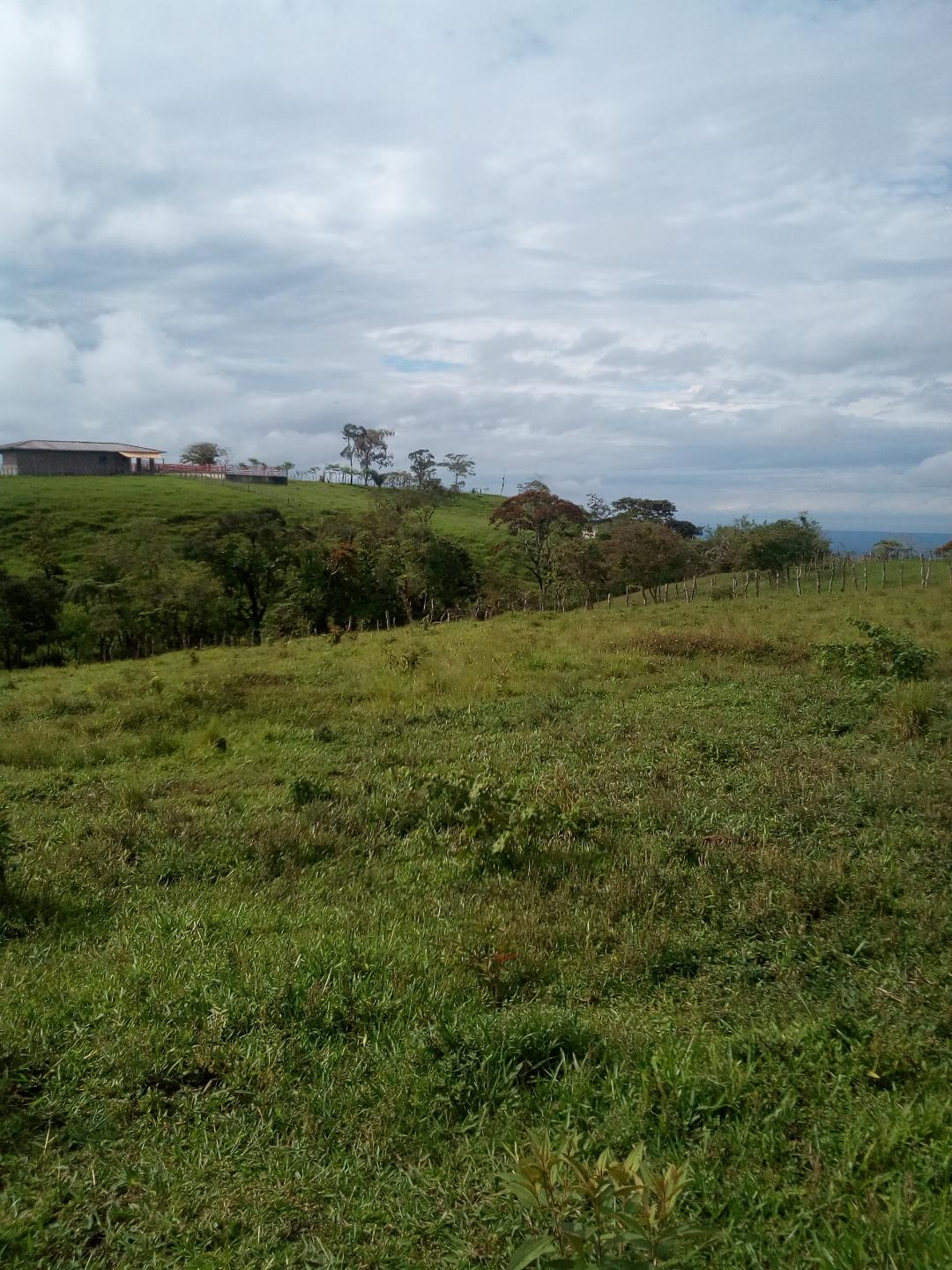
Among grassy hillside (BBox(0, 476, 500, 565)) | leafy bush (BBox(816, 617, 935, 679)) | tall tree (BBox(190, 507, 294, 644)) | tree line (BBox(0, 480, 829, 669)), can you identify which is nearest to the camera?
leafy bush (BBox(816, 617, 935, 679))

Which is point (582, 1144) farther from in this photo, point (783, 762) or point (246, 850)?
point (783, 762)

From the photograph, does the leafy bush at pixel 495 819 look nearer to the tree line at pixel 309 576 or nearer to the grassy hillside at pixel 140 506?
the tree line at pixel 309 576

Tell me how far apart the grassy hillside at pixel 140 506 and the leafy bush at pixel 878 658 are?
39.1 m

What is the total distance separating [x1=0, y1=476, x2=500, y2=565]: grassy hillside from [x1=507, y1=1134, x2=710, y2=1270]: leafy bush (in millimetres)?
45719

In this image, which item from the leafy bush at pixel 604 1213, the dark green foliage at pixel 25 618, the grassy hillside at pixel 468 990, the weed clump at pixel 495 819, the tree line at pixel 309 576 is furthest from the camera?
the tree line at pixel 309 576

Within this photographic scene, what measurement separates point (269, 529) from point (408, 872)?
1474 inches

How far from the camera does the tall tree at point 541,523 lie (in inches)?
1855

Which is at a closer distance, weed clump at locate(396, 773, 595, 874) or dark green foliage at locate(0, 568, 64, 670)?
weed clump at locate(396, 773, 595, 874)

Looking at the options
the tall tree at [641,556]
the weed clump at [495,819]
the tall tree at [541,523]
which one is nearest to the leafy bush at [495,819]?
the weed clump at [495,819]

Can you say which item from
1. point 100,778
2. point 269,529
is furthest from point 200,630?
point 100,778

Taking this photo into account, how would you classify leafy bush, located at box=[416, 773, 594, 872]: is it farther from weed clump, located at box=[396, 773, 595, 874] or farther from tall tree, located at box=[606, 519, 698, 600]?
tall tree, located at box=[606, 519, 698, 600]

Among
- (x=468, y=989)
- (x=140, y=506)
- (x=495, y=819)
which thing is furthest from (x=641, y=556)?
(x=140, y=506)

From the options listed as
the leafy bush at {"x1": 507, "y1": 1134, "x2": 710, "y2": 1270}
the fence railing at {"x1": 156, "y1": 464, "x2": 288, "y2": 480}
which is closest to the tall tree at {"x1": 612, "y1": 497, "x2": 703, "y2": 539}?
the fence railing at {"x1": 156, "y1": 464, "x2": 288, "y2": 480}

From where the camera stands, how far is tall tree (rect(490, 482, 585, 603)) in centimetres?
4712
